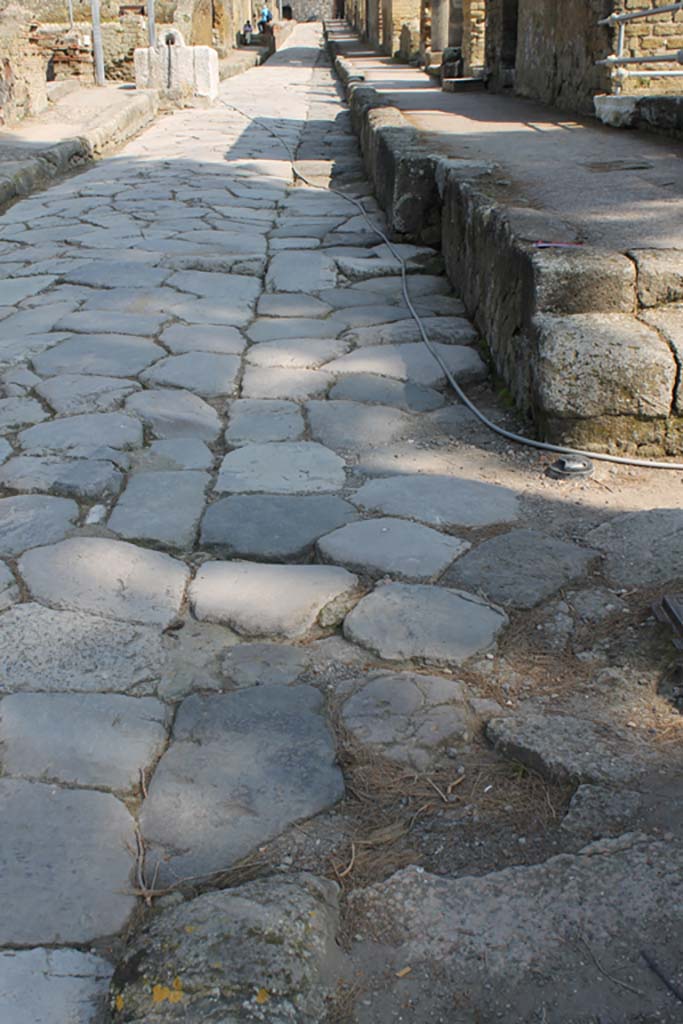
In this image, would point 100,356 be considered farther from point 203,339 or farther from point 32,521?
point 32,521

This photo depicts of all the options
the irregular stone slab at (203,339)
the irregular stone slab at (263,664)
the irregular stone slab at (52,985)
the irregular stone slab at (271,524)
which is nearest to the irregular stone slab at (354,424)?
the irregular stone slab at (271,524)

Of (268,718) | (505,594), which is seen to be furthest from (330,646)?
(505,594)

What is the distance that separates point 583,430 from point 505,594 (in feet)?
2.77

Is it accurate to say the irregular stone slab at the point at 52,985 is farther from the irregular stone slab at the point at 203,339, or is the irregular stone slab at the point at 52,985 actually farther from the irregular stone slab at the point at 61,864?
the irregular stone slab at the point at 203,339

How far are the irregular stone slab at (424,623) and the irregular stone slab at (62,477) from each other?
3.03 feet

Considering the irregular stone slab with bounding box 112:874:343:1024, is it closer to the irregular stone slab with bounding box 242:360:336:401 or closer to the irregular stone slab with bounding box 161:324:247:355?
the irregular stone slab with bounding box 242:360:336:401

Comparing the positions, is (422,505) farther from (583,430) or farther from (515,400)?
(515,400)

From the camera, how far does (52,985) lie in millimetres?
1241

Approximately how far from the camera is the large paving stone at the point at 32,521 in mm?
2344

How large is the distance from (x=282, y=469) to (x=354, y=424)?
42cm

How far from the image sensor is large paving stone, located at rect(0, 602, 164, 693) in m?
1.84

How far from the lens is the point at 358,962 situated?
1.28m

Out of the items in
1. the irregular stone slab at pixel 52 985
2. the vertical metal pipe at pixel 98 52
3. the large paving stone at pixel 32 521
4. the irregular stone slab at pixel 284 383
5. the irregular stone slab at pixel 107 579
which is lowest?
the irregular stone slab at pixel 52 985

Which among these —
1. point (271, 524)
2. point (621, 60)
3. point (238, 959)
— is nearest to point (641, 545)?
point (271, 524)
